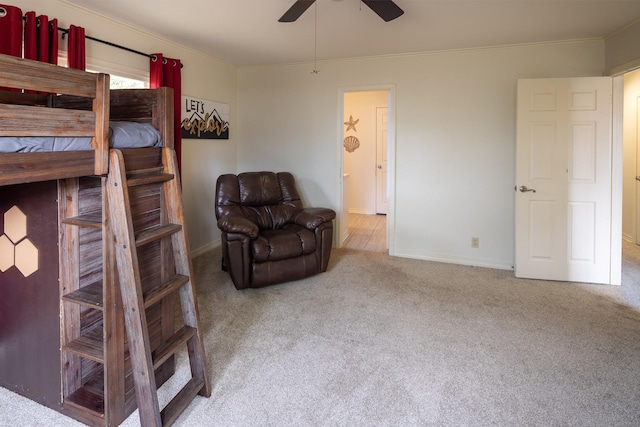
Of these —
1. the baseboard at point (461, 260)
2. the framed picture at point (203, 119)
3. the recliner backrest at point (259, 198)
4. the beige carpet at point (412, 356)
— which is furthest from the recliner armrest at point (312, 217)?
the framed picture at point (203, 119)

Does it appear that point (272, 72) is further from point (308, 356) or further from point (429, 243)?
point (308, 356)

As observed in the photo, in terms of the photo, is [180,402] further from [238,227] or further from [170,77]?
[170,77]

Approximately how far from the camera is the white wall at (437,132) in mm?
3969

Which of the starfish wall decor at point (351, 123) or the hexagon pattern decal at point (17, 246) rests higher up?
the starfish wall decor at point (351, 123)

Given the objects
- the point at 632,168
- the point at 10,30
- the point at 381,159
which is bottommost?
the point at 632,168

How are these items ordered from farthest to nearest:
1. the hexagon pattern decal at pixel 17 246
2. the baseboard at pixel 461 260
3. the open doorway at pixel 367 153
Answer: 1. the open doorway at pixel 367 153
2. the baseboard at pixel 461 260
3. the hexagon pattern decal at pixel 17 246

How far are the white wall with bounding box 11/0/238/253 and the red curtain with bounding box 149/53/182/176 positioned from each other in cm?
11

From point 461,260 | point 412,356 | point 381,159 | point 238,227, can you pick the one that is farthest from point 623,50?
point 381,159

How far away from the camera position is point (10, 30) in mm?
2334

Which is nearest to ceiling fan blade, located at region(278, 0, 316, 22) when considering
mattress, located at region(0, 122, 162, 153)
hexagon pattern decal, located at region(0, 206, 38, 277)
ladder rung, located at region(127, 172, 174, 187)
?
mattress, located at region(0, 122, 162, 153)

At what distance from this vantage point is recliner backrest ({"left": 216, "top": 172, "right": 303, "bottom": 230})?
388cm

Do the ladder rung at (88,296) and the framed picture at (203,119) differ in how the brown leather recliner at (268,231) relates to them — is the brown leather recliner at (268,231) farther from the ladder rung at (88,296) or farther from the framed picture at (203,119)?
the ladder rung at (88,296)

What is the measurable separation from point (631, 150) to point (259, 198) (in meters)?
4.93

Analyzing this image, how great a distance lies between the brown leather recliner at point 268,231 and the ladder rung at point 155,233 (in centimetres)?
141
